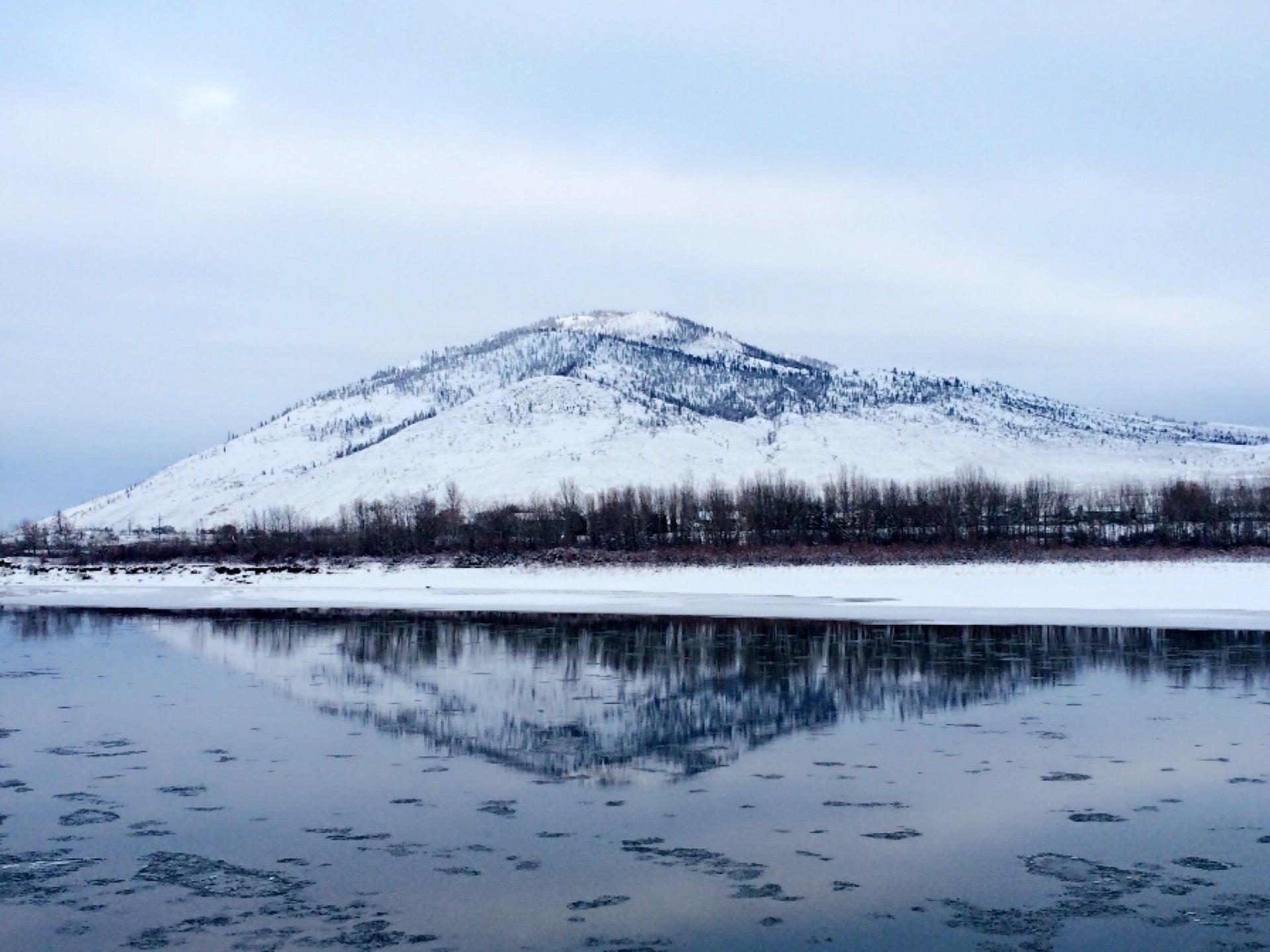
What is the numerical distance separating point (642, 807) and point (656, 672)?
34.7 ft

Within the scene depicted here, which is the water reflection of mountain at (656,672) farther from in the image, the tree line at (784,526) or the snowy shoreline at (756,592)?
the tree line at (784,526)

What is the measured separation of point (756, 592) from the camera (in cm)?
4675

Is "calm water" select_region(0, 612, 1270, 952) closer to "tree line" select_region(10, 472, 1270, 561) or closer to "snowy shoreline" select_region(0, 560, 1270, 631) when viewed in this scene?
"snowy shoreline" select_region(0, 560, 1270, 631)

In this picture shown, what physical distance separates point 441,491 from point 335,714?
141913 mm

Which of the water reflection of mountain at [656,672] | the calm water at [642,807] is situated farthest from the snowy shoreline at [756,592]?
the calm water at [642,807]

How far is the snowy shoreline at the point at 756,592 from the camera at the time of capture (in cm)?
3544

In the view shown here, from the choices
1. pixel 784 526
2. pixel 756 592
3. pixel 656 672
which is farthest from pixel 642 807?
pixel 784 526

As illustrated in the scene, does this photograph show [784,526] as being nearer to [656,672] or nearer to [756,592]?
[756,592]

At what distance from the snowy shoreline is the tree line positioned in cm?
1228

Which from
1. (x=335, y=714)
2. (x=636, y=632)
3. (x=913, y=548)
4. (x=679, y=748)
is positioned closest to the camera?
(x=679, y=748)

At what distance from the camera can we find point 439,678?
2205cm

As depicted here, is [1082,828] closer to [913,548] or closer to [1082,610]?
[1082,610]

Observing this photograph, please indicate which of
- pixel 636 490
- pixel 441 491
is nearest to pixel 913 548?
pixel 636 490

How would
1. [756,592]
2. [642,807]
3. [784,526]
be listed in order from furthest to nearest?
[784,526] < [756,592] < [642,807]
